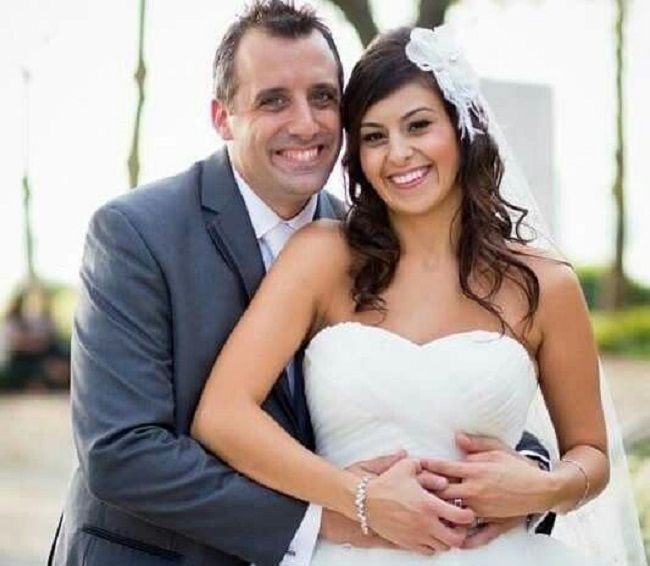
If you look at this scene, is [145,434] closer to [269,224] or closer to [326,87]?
[269,224]

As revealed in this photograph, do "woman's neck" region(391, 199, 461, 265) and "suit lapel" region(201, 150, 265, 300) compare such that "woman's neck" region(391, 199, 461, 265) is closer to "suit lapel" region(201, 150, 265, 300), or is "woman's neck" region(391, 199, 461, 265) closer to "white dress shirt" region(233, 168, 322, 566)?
"white dress shirt" region(233, 168, 322, 566)

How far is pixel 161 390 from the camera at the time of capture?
9.06 feet

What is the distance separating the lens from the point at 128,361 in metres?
2.74

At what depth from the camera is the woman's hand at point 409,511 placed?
2.73 m

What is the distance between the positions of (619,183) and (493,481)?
13.0 metres

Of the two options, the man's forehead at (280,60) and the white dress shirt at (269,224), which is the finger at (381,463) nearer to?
the white dress shirt at (269,224)

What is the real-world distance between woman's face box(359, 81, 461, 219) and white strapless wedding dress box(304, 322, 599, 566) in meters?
0.29

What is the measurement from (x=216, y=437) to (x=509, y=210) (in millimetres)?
962

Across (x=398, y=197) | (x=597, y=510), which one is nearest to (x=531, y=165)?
(x=597, y=510)

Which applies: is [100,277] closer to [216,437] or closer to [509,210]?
[216,437]

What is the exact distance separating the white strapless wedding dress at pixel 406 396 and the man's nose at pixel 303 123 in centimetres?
41

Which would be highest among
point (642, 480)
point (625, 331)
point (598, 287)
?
point (642, 480)

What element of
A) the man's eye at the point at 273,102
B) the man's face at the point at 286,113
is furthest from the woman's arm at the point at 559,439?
the man's eye at the point at 273,102

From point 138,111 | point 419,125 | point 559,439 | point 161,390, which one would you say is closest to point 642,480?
point 138,111
